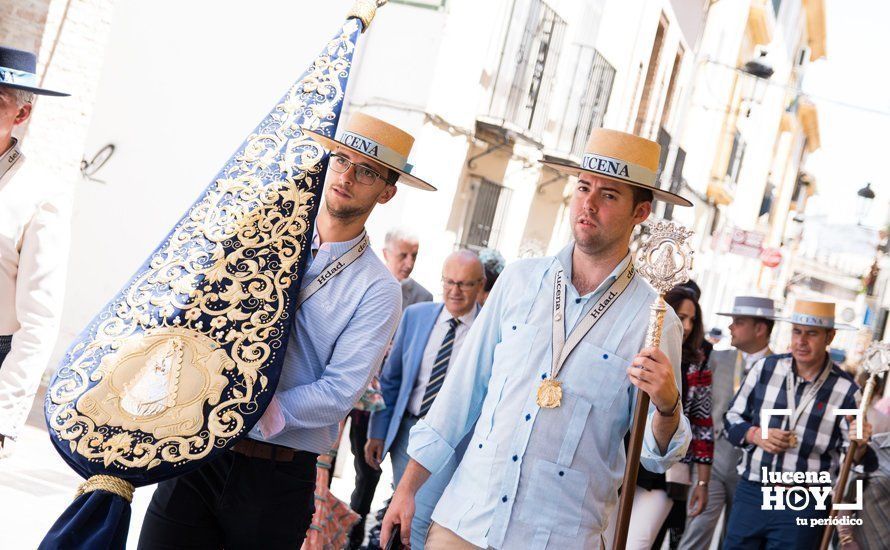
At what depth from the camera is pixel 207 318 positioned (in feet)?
12.0

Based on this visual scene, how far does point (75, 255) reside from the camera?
492 inches

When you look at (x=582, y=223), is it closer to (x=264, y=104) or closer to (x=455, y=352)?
(x=455, y=352)

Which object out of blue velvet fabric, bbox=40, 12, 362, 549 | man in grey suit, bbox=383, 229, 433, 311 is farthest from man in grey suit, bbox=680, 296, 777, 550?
blue velvet fabric, bbox=40, 12, 362, 549

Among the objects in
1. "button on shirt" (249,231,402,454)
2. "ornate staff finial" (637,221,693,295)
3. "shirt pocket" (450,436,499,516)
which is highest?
"ornate staff finial" (637,221,693,295)

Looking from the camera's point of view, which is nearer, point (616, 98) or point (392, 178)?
point (392, 178)

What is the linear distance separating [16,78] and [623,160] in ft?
7.66

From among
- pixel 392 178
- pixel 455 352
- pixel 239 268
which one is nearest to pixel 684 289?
pixel 455 352

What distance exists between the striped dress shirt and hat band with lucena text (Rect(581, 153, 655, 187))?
3.99m

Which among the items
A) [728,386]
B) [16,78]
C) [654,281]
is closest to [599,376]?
[654,281]

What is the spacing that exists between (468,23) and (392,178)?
833 cm

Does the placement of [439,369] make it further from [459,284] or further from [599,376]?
[599,376]

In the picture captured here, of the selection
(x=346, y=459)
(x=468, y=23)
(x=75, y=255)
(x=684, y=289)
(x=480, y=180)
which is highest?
(x=468, y=23)

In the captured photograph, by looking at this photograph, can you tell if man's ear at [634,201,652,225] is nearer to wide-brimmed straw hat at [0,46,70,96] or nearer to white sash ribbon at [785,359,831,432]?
wide-brimmed straw hat at [0,46,70,96]

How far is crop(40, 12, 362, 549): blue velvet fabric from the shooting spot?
3.35 meters
